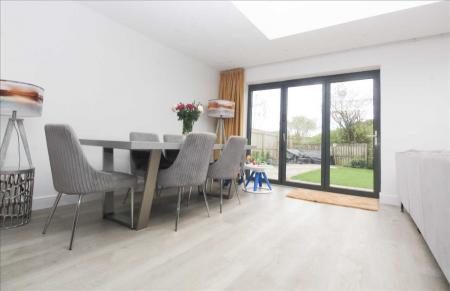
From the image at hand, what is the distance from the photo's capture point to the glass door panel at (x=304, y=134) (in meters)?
4.16


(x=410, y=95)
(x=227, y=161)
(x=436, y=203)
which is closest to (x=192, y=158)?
(x=227, y=161)

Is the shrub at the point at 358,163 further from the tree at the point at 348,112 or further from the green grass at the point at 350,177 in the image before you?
the tree at the point at 348,112

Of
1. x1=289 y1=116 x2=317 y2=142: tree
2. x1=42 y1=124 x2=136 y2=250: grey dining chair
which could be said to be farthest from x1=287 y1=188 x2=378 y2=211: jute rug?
x1=42 y1=124 x2=136 y2=250: grey dining chair

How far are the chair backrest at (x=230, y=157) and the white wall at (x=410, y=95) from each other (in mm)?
2307

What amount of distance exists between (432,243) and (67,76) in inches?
139

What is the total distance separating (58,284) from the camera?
112cm

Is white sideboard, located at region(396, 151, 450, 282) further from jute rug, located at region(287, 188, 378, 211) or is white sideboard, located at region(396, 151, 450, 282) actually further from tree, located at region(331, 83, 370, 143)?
tree, located at region(331, 83, 370, 143)

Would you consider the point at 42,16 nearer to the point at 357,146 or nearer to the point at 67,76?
the point at 67,76

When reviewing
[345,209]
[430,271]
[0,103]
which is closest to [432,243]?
[430,271]

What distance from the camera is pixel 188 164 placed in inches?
78.9

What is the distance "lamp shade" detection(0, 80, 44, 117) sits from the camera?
185 cm

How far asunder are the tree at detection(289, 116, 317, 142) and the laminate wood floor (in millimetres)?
2151

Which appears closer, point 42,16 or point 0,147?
point 0,147

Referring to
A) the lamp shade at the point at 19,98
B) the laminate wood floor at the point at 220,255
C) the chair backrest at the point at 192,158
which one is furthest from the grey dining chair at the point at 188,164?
the lamp shade at the point at 19,98
